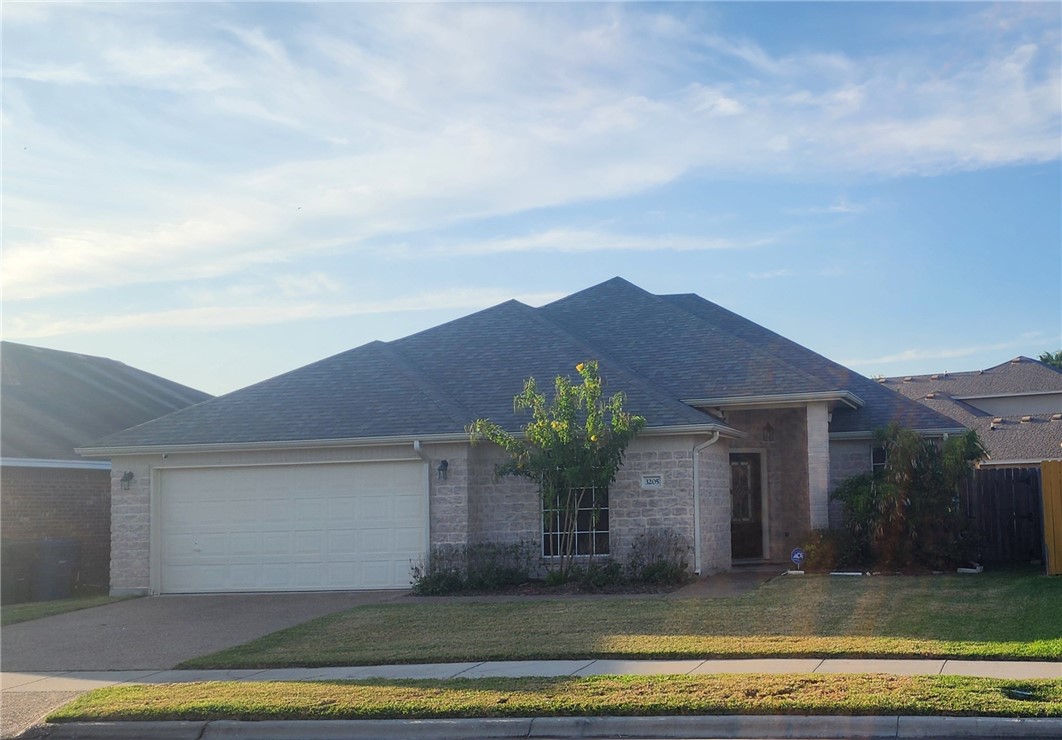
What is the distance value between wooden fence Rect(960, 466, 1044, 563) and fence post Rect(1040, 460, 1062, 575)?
8.49ft

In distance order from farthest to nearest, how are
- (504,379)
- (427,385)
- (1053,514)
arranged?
(504,379) < (427,385) < (1053,514)

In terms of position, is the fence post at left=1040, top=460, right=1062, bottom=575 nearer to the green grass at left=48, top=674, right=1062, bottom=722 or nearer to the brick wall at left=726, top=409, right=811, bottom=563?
the brick wall at left=726, top=409, right=811, bottom=563

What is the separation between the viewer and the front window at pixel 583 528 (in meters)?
18.2

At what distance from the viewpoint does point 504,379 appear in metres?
20.5

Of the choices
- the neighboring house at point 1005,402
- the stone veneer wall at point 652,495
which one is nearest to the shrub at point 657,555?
the stone veneer wall at point 652,495

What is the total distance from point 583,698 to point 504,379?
1156cm

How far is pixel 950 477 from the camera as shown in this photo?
1822 centimetres

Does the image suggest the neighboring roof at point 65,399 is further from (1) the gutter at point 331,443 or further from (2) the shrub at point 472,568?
(2) the shrub at point 472,568

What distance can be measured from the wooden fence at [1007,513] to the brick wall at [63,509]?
16535mm

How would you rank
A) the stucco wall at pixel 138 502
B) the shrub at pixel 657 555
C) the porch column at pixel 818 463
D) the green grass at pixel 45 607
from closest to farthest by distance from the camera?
the green grass at pixel 45 607 → the shrub at pixel 657 555 → the porch column at pixel 818 463 → the stucco wall at pixel 138 502

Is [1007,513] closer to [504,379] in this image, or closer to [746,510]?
[746,510]

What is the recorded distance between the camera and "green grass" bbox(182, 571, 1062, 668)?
11148 mm

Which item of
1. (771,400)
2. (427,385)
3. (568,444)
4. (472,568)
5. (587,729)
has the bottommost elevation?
(587,729)

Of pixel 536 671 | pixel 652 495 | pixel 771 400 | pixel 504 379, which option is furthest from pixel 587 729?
pixel 504 379
